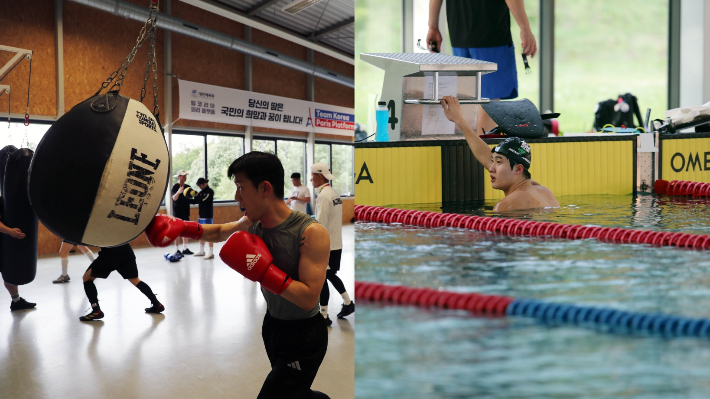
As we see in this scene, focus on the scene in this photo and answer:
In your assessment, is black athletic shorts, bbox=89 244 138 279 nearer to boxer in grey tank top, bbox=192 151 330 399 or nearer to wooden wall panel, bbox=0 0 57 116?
boxer in grey tank top, bbox=192 151 330 399

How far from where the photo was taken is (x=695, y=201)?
16.6ft

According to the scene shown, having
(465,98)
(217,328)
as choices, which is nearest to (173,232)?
(217,328)

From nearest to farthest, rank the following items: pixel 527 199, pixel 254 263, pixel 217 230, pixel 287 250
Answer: pixel 254 263 → pixel 287 250 → pixel 217 230 → pixel 527 199

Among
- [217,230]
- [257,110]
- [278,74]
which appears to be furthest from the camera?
[278,74]

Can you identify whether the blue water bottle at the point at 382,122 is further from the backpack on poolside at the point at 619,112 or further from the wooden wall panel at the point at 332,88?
the wooden wall panel at the point at 332,88

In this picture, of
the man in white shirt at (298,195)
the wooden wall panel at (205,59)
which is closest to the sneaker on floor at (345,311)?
the man in white shirt at (298,195)

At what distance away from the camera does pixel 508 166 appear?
4133 millimetres

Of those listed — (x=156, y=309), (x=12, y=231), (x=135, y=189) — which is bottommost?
(x=156, y=309)

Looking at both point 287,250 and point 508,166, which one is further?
point 508,166

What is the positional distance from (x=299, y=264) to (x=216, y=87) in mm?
8988

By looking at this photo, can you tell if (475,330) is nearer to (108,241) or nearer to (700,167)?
(108,241)

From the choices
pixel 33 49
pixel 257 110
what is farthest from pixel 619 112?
pixel 33 49

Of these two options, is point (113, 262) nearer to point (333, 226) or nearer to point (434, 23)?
point (333, 226)

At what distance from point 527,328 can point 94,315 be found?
11.2 feet
